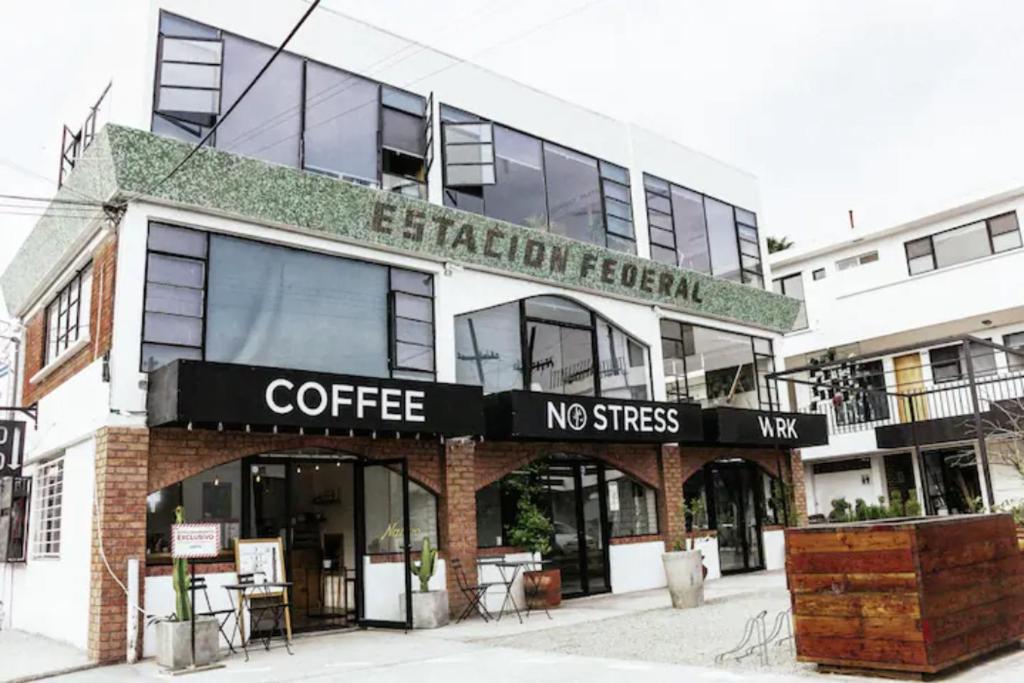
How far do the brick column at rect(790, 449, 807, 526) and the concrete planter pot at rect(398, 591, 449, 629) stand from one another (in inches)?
408

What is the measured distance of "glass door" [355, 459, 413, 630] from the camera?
12289mm

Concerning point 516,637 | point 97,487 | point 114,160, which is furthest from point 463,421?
point 114,160

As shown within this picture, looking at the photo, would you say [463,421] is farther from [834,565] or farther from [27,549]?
[27,549]

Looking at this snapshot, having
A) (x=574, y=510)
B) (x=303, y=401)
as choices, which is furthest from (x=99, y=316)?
(x=574, y=510)

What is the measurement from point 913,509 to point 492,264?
45.7ft

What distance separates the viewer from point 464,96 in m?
15.0

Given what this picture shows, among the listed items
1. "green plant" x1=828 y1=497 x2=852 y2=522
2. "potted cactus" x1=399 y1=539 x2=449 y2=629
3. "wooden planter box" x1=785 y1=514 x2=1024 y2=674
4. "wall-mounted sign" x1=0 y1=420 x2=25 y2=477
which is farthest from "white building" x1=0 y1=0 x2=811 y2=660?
"green plant" x1=828 y1=497 x2=852 y2=522

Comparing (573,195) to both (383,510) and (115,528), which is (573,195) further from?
(115,528)

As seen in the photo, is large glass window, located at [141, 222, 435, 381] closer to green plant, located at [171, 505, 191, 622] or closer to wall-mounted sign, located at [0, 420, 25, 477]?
green plant, located at [171, 505, 191, 622]

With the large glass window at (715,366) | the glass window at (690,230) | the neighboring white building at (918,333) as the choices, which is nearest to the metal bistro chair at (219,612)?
the large glass window at (715,366)

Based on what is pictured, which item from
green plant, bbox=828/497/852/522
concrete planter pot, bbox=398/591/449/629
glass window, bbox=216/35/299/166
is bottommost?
concrete planter pot, bbox=398/591/449/629

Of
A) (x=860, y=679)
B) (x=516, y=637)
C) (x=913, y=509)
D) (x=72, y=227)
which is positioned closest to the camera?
(x=860, y=679)

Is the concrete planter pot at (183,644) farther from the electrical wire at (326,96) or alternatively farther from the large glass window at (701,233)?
the large glass window at (701,233)

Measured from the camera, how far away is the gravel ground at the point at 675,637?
8.42 meters
